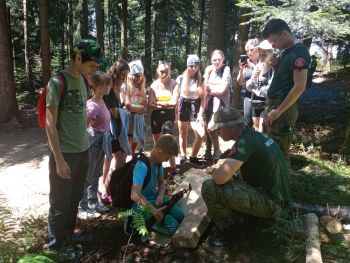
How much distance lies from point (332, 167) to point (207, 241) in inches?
151

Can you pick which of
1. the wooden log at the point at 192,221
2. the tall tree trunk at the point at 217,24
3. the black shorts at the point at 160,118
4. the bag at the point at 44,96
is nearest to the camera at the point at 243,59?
the black shorts at the point at 160,118

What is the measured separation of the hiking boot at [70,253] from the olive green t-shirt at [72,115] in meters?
1.02

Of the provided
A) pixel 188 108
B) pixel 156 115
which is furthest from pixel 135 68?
pixel 188 108

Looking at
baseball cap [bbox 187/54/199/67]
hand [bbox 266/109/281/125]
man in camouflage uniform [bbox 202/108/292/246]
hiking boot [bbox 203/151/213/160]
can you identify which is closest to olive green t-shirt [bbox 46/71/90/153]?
man in camouflage uniform [bbox 202/108/292/246]

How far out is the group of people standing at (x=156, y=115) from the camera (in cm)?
329

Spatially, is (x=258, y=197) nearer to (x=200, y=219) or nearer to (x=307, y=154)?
(x=200, y=219)

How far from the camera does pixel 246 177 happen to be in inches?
145

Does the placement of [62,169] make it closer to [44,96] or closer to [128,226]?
[44,96]

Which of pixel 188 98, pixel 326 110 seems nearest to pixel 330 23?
pixel 188 98

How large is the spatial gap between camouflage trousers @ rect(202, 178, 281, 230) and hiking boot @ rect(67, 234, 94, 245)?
136cm

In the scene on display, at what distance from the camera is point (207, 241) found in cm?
378

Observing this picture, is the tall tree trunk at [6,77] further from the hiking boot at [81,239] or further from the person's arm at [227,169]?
the person's arm at [227,169]

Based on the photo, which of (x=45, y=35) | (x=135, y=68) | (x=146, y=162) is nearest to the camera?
(x=146, y=162)

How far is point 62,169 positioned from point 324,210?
10.1 ft
